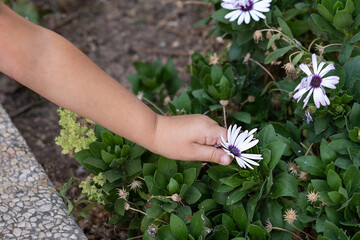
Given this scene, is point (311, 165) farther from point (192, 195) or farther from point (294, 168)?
point (192, 195)

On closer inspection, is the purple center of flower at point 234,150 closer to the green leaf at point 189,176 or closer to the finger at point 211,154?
the finger at point 211,154

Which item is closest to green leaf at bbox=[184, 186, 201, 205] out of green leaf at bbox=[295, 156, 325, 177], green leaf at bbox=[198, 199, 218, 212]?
green leaf at bbox=[198, 199, 218, 212]

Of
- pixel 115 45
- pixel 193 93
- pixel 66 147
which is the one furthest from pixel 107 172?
pixel 115 45

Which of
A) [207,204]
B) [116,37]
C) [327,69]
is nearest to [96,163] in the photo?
[207,204]

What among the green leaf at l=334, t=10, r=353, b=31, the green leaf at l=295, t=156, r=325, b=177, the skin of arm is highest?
the green leaf at l=334, t=10, r=353, b=31

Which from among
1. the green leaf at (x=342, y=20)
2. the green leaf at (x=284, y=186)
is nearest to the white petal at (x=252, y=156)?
the green leaf at (x=284, y=186)

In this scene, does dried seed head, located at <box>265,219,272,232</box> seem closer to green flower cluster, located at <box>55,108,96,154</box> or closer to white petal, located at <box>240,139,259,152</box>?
white petal, located at <box>240,139,259,152</box>
